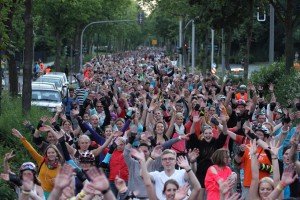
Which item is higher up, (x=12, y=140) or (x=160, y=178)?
(x=160, y=178)

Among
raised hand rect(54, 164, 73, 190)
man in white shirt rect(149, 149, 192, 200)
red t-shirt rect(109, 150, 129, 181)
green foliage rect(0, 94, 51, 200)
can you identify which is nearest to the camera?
raised hand rect(54, 164, 73, 190)

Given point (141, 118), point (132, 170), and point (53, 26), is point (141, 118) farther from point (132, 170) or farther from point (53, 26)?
point (53, 26)

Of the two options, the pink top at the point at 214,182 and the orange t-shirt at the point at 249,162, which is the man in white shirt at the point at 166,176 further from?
the orange t-shirt at the point at 249,162

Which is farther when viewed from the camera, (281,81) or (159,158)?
(281,81)

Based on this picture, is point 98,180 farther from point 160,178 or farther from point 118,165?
point 118,165

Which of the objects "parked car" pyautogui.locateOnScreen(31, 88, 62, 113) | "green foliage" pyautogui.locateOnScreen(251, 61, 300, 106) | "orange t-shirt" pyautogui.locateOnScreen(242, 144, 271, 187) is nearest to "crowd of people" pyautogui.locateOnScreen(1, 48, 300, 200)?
"orange t-shirt" pyautogui.locateOnScreen(242, 144, 271, 187)

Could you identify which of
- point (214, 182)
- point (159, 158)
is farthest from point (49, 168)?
point (214, 182)

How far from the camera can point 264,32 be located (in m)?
95.4

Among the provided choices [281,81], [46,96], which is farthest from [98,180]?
[46,96]

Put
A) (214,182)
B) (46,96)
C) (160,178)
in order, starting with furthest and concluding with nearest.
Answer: (46,96) < (214,182) < (160,178)

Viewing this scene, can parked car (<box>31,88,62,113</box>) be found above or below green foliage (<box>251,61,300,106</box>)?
below

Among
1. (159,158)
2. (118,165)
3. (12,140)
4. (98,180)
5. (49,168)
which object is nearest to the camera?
(98,180)

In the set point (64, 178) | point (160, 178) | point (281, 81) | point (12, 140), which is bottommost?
point (12, 140)

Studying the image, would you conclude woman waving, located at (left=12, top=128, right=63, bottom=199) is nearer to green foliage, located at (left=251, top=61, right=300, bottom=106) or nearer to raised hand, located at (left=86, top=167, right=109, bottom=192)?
raised hand, located at (left=86, top=167, right=109, bottom=192)
